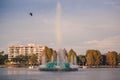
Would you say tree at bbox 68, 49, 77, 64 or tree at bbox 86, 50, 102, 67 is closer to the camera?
tree at bbox 86, 50, 102, 67

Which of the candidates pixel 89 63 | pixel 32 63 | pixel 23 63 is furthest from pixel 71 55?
pixel 23 63

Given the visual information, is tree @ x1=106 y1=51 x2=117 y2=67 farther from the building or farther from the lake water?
the building

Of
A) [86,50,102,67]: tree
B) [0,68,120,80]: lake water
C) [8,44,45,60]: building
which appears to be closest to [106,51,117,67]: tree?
[86,50,102,67]: tree

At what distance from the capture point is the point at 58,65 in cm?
2259

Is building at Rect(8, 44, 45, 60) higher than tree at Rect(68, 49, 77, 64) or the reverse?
higher

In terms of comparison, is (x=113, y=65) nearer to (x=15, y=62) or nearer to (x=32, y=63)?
(x=32, y=63)

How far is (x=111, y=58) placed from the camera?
103 ft

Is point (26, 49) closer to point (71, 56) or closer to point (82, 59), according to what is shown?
point (82, 59)

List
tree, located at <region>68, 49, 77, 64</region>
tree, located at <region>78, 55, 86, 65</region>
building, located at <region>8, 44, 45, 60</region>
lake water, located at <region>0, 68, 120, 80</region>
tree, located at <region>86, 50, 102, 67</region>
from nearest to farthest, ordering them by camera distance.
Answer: lake water, located at <region>0, 68, 120, 80</region> → tree, located at <region>86, 50, 102, 67</region> → tree, located at <region>68, 49, 77, 64</region> → tree, located at <region>78, 55, 86, 65</region> → building, located at <region>8, 44, 45, 60</region>

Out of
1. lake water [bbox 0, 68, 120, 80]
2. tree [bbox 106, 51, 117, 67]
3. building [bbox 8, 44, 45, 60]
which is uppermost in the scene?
building [bbox 8, 44, 45, 60]

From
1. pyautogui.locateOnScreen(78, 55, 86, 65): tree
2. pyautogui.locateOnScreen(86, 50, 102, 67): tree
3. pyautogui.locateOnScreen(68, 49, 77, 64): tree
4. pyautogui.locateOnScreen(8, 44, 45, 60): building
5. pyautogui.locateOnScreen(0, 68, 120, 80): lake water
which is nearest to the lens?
pyautogui.locateOnScreen(0, 68, 120, 80): lake water

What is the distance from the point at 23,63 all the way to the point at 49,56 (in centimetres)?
996

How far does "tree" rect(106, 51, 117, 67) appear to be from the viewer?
31.0 metres

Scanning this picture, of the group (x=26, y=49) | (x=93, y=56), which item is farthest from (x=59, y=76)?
(x=26, y=49)
